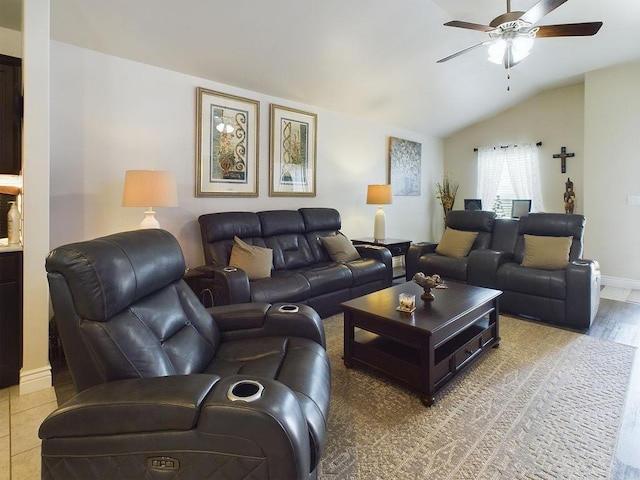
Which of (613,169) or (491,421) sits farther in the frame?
(613,169)

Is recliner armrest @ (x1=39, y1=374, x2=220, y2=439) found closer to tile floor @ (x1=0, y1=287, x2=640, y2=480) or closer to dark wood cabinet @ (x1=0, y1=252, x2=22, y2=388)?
tile floor @ (x1=0, y1=287, x2=640, y2=480)

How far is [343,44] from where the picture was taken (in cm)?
347

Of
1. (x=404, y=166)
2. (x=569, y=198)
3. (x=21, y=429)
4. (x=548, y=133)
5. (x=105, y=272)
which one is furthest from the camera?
(x=404, y=166)

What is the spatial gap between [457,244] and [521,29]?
94.2 inches

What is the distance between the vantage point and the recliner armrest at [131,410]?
1022mm

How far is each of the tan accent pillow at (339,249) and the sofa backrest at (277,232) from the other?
0.28 feet

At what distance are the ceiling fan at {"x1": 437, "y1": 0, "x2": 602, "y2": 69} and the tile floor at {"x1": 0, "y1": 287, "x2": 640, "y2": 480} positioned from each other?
3.73 m

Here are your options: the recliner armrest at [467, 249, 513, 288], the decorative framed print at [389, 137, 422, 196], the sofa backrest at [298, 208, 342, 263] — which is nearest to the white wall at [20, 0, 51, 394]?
the sofa backrest at [298, 208, 342, 263]

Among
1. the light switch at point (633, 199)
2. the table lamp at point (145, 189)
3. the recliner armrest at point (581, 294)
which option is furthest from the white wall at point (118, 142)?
the light switch at point (633, 199)

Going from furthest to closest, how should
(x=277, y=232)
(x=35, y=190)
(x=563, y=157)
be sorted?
1. (x=563, y=157)
2. (x=277, y=232)
3. (x=35, y=190)

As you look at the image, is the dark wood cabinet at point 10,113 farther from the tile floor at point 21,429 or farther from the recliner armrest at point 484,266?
the recliner armrest at point 484,266

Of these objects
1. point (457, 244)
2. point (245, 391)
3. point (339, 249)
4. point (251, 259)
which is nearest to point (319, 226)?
point (339, 249)

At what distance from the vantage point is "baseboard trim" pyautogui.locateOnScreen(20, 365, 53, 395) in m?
2.19

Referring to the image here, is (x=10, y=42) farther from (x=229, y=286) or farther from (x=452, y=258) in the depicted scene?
(x=452, y=258)
